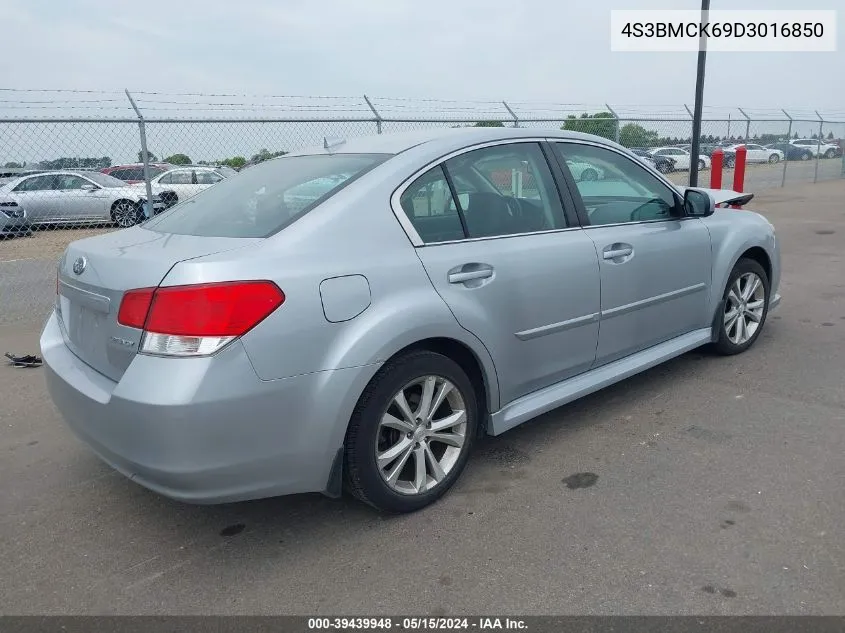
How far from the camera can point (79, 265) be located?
9.24 feet

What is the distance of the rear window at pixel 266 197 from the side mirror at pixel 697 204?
6.65 ft

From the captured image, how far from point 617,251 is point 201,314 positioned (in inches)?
87.8

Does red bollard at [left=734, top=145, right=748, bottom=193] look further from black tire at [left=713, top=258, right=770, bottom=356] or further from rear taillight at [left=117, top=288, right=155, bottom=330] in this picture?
rear taillight at [left=117, top=288, right=155, bottom=330]

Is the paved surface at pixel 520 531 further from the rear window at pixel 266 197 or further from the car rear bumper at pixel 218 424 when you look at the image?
the rear window at pixel 266 197

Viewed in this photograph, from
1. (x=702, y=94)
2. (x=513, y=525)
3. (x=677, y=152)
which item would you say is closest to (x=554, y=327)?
(x=513, y=525)

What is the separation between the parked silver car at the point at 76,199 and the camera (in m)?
8.02

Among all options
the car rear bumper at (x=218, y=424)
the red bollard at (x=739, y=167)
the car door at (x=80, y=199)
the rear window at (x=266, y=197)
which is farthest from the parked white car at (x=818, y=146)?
the car rear bumper at (x=218, y=424)

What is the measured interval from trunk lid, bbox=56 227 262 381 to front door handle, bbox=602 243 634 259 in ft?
6.08

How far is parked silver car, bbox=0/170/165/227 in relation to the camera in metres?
8.02

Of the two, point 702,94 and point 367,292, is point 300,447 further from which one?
point 702,94

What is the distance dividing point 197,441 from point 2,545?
117cm

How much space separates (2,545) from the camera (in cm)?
279
